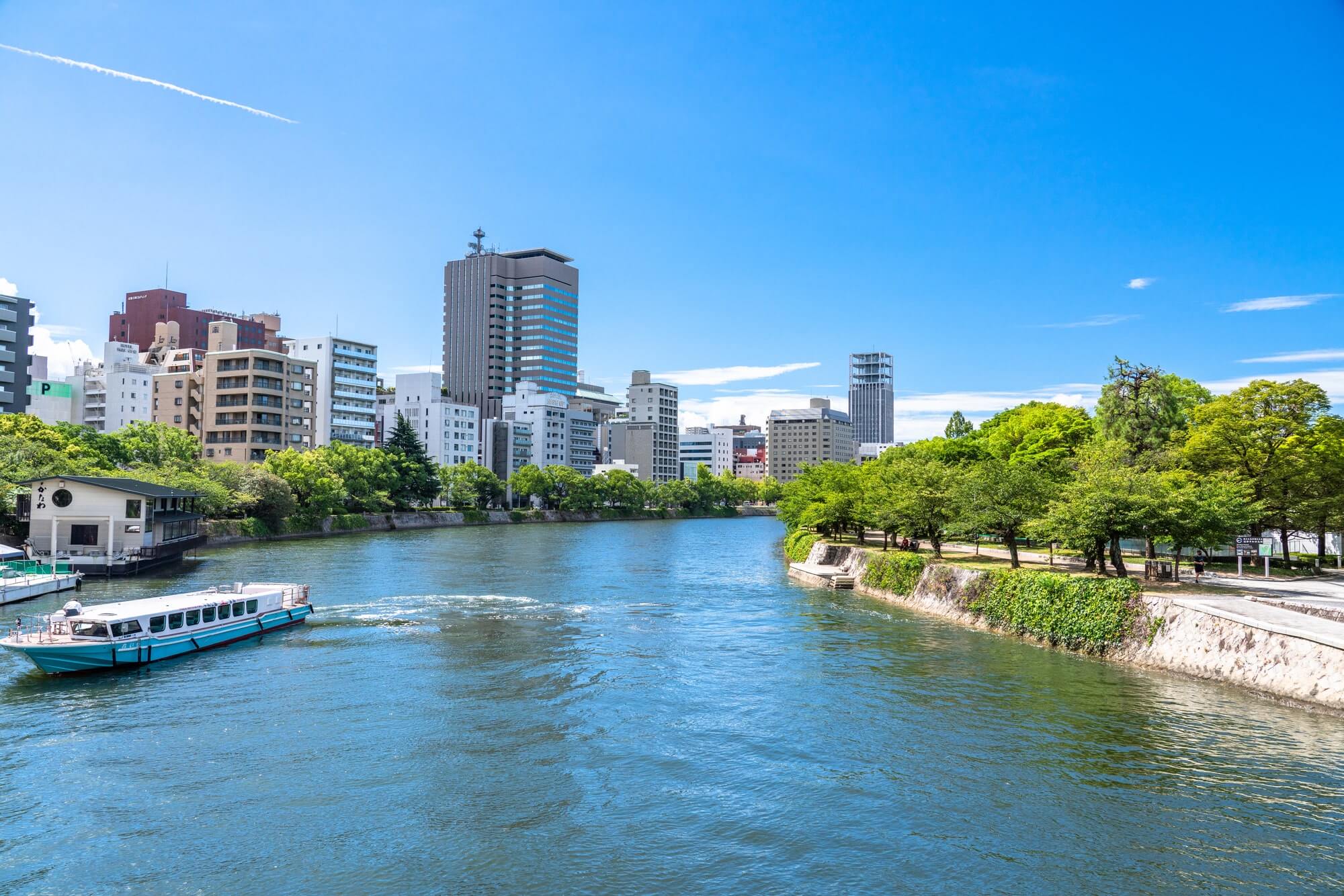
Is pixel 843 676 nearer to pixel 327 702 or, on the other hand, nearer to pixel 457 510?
pixel 327 702

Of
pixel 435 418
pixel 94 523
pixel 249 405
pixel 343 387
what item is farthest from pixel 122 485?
pixel 435 418

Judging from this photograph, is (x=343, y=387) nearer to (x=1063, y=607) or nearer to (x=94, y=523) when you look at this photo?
(x=94, y=523)

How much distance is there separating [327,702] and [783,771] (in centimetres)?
1537

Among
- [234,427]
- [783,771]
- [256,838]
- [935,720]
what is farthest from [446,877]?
[234,427]

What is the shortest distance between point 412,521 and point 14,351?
53.8 m

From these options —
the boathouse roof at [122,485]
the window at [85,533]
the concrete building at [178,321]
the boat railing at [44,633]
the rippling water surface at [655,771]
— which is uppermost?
the concrete building at [178,321]

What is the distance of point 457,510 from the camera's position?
448 feet

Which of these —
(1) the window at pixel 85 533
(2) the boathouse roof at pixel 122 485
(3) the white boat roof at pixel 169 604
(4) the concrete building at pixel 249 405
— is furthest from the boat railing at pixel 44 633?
(4) the concrete building at pixel 249 405

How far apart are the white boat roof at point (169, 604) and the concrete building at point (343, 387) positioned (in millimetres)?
110024

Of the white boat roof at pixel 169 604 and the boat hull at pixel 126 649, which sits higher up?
the white boat roof at pixel 169 604

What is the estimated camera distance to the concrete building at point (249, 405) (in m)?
122

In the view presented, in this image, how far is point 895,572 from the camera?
5412 centimetres

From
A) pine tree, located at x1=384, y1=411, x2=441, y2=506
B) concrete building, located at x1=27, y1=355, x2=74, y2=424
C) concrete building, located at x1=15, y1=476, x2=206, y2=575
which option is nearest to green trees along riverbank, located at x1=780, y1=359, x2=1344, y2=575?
concrete building, located at x1=15, y1=476, x2=206, y2=575

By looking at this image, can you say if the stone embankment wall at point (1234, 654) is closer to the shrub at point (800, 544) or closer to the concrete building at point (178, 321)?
the shrub at point (800, 544)
